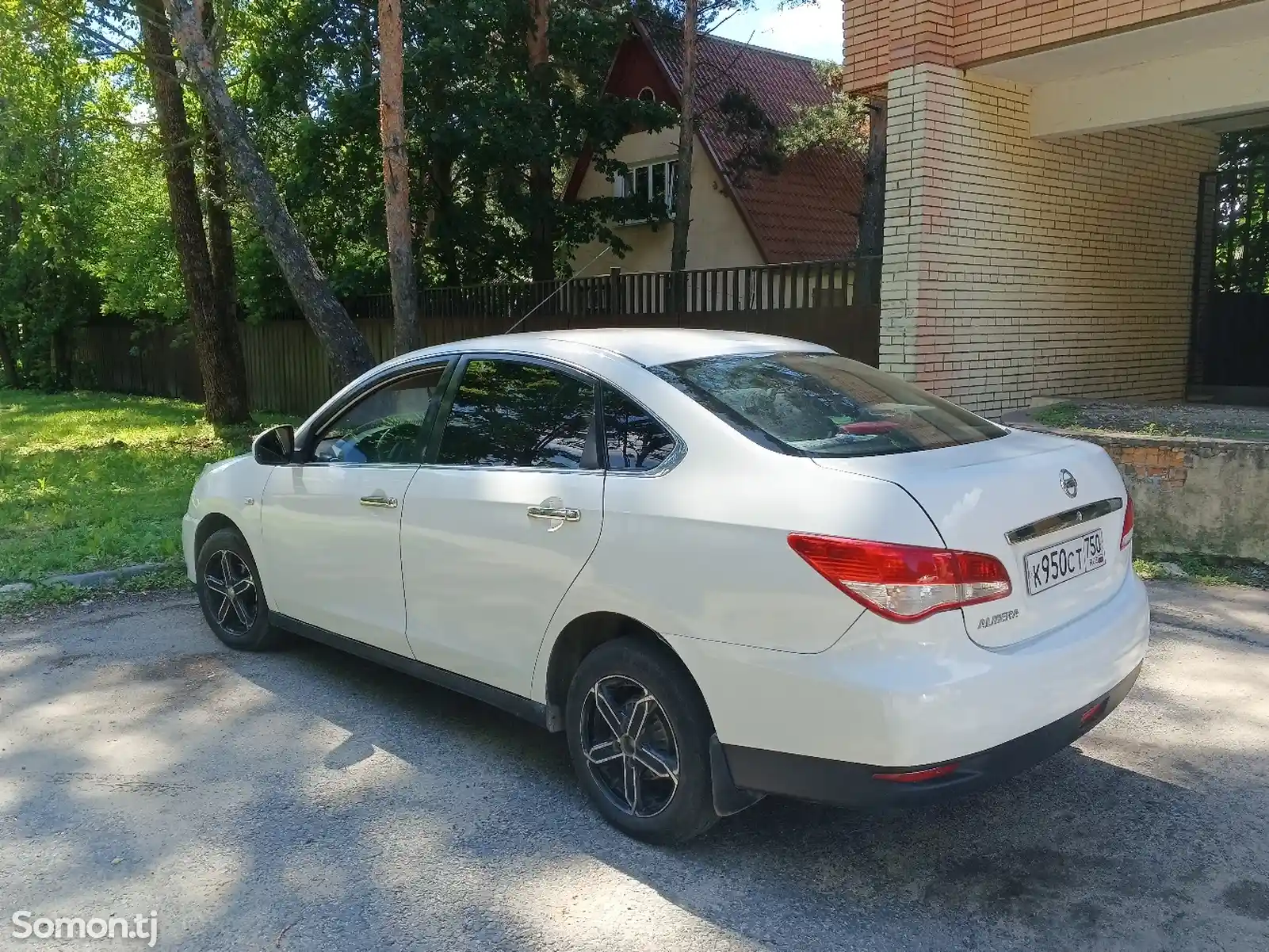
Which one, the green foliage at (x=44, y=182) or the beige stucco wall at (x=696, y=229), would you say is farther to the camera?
the beige stucco wall at (x=696, y=229)

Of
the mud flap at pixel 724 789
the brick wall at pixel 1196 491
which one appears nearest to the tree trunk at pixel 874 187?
the brick wall at pixel 1196 491

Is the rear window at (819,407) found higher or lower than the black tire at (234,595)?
higher

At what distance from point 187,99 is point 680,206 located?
9510 mm

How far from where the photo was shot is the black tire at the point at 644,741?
10.5 ft

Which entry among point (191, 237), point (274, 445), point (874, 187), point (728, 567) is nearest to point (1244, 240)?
point (874, 187)

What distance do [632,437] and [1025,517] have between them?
1.27 metres

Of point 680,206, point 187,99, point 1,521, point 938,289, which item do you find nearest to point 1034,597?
point 938,289

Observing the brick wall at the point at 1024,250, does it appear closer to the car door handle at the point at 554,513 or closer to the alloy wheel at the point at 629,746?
the car door handle at the point at 554,513

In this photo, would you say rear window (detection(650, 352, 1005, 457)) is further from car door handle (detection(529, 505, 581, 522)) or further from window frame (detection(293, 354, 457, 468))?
window frame (detection(293, 354, 457, 468))

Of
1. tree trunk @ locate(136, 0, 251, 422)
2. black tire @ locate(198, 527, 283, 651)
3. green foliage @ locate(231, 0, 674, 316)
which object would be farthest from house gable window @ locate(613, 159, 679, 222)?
black tire @ locate(198, 527, 283, 651)

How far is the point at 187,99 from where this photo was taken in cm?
1800

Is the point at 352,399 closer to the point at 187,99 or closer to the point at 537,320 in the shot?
the point at 537,320

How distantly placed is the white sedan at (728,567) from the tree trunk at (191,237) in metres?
11.5

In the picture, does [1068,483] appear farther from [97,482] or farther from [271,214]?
[97,482]
